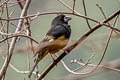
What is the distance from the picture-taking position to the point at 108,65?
10.4 ft

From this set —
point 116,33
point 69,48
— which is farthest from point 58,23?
point 116,33

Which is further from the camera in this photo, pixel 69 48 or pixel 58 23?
pixel 58 23

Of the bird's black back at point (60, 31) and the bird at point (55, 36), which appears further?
the bird's black back at point (60, 31)

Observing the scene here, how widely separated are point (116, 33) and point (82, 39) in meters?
0.35

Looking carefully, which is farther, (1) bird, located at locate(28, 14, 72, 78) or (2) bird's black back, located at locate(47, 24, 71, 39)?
(2) bird's black back, located at locate(47, 24, 71, 39)

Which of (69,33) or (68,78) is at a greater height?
(68,78)

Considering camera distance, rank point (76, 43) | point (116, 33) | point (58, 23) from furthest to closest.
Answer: point (58, 23) < point (76, 43) < point (116, 33)

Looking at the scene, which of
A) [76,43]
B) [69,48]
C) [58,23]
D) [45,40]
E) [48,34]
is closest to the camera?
[76,43]

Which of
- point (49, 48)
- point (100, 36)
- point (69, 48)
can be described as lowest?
point (49, 48)

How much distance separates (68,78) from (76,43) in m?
0.53

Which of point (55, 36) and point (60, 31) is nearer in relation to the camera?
point (55, 36)

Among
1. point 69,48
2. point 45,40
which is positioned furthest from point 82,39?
point 45,40

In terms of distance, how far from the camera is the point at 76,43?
3539 mm

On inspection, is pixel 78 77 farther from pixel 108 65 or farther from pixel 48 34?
pixel 48 34
